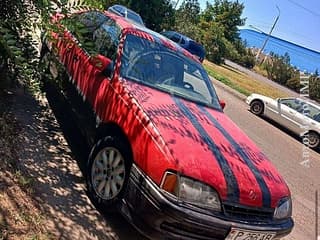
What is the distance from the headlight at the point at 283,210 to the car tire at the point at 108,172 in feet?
4.54

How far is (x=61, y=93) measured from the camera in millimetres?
5480

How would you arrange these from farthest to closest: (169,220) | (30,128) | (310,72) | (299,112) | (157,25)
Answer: (310,72), (157,25), (299,112), (30,128), (169,220)

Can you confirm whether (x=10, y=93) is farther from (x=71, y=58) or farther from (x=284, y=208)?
(x=284, y=208)

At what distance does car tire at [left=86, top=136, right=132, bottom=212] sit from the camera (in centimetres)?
357

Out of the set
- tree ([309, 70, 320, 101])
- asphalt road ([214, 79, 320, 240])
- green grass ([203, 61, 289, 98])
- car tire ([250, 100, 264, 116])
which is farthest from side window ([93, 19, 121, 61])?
tree ([309, 70, 320, 101])

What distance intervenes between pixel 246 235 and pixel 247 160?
768 millimetres

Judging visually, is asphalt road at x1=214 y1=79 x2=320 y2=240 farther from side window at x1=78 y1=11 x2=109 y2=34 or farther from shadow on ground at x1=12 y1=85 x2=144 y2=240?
side window at x1=78 y1=11 x2=109 y2=34

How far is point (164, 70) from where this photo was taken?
459 cm

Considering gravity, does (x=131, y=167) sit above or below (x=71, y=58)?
below

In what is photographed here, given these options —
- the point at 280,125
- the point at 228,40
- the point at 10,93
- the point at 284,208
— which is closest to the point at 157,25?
the point at 280,125

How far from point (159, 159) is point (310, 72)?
32.6 meters

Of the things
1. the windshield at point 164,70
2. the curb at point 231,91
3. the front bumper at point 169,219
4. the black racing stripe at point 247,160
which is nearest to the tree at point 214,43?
the curb at point 231,91

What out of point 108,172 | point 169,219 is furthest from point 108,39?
point 169,219

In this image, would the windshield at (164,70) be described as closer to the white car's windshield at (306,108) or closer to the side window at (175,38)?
the white car's windshield at (306,108)
